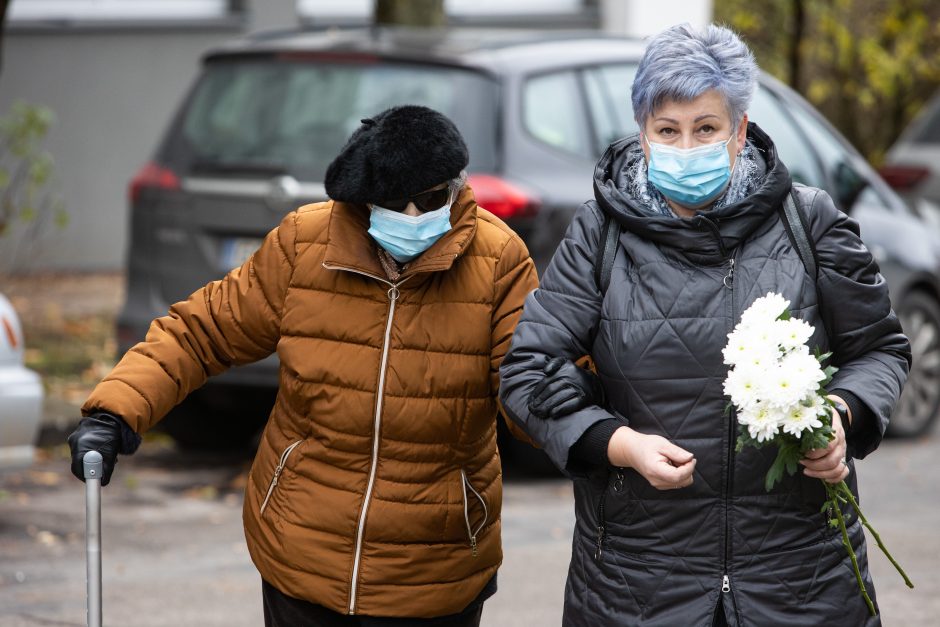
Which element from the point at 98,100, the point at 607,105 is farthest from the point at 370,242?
the point at 98,100

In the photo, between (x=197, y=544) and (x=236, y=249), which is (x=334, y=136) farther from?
(x=197, y=544)

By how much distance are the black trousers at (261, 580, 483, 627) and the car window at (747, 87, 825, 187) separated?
489 centimetres

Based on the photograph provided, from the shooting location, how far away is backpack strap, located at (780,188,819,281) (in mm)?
2873

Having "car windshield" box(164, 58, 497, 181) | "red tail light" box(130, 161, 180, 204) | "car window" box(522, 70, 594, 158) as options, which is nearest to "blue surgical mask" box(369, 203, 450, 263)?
"car windshield" box(164, 58, 497, 181)

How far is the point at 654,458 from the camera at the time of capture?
8.89ft

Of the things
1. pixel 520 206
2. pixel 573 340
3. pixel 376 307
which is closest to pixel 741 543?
pixel 573 340

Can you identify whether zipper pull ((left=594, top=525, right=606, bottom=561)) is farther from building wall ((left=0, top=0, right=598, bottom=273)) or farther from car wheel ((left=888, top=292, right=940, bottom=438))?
building wall ((left=0, top=0, right=598, bottom=273))

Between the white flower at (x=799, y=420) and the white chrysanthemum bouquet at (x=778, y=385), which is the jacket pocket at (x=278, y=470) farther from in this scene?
the white flower at (x=799, y=420)

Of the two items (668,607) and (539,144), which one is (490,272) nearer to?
(668,607)

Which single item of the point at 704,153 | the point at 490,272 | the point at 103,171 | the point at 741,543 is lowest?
the point at 103,171

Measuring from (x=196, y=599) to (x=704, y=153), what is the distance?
3.33 m

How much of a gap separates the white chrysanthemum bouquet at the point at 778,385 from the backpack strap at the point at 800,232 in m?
0.17

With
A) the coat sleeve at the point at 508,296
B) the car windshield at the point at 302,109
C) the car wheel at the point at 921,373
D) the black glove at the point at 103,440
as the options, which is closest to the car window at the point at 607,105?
the car windshield at the point at 302,109

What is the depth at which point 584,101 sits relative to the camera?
24.0ft
